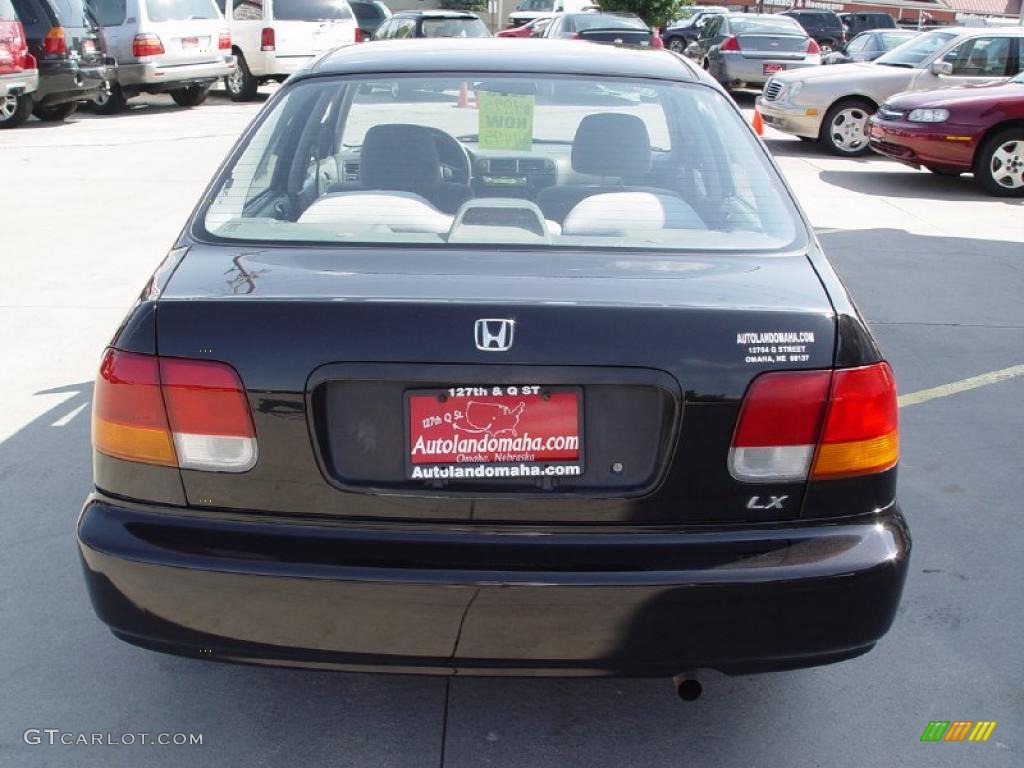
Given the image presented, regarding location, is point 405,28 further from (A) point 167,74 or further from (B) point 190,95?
(A) point 167,74

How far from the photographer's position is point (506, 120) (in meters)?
3.65

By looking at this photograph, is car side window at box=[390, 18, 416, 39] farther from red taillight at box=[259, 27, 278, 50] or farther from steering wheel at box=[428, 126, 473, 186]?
steering wheel at box=[428, 126, 473, 186]

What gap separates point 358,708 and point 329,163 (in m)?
1.77

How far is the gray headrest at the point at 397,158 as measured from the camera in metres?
3.38

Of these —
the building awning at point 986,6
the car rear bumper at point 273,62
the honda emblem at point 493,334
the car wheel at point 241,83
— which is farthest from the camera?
the building awning at point 986,6

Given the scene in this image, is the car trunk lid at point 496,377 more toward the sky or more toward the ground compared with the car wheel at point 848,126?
more toward the sky

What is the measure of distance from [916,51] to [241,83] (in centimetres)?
1080

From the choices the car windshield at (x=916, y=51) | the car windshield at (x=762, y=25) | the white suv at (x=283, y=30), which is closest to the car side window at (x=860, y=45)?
the car windshield at (x=762, y=25)

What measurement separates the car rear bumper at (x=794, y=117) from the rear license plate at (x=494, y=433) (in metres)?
12.6

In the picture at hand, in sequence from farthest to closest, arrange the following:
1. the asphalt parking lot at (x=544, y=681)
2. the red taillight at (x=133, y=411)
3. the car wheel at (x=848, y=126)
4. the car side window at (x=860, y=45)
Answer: the car side window at (x=860, y=45)
the car wheel at (x=848, y=126)
the asphalt parking lot at (x=544, y=681)
the red taillight at (x=133, y=411)

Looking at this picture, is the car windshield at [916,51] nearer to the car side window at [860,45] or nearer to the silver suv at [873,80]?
the silver suv at [873,80]

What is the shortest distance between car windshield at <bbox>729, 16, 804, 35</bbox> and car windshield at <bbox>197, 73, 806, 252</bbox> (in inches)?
687

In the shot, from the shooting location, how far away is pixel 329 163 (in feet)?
12.8

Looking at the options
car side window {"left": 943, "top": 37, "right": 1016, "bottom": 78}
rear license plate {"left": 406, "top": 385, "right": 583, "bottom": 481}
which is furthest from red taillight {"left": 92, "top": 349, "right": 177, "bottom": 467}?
car side window {"left": 943, "top": 37, "right": 1016, "bottom": 78}
